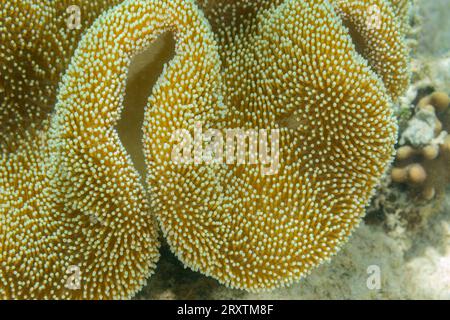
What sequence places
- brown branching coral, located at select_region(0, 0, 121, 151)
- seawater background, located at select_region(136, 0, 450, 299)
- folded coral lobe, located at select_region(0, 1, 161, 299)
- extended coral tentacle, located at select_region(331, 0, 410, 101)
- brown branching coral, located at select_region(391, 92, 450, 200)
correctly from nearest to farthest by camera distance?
1. folded coral lobe, located at select_region(0, 1, 161, 299)
2. brown branching coral, located at select_region(0, 0, 121, 151)
3. extended coral tentacle, located at select_region(331, 0, 410, 101)
4. seawater background, located at select_region(136, 0, 450, 299)
5. brown branching coral, located at select_region(391, 92, 450, 200)

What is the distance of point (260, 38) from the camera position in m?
2.84

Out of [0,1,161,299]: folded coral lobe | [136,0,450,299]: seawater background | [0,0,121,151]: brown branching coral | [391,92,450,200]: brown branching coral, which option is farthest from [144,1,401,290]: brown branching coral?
[391,92,450,200]: brown branching coral

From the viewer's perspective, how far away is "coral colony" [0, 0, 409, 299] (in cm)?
242

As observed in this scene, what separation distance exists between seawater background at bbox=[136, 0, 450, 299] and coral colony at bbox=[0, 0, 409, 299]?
420 millimetres

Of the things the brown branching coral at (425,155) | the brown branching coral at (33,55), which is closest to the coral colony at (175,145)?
the brown branching coral at (33,55)

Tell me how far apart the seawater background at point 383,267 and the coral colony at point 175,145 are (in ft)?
1.38

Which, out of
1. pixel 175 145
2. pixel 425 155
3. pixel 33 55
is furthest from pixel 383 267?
pixel 33 55

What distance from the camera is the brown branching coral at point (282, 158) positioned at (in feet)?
8.04

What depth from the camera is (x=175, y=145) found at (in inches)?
94.0

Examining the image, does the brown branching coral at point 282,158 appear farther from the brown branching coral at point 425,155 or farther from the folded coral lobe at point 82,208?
the brown branching coral at point 425,155

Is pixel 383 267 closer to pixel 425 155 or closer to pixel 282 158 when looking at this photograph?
pixel 425 155

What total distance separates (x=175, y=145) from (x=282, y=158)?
0.76 meters

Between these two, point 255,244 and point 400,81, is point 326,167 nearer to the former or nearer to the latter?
point 255,244

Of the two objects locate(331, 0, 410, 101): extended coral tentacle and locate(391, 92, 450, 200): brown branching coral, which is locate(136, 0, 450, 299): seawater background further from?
locate(331, 0, 410, 101): extended coral tentacle
